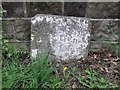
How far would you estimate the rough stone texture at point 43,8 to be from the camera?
3016mm

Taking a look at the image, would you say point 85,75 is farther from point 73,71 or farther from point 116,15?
point 116,15

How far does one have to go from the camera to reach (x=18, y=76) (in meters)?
2.55

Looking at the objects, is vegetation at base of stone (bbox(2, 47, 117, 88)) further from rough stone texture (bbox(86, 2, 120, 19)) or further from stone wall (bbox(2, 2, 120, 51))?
rough stone texture (bbox(86, 2, 120, 19))

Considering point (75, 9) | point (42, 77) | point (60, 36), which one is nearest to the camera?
point (42, 77)

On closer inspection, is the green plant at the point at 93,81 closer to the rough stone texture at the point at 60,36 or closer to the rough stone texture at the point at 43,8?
the rough stone texture at the point at 60,36

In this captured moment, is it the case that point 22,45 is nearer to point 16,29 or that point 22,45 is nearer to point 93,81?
point 16,29

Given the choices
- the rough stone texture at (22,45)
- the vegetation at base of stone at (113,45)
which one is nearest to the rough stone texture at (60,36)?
the rough stone texture at (22,45)

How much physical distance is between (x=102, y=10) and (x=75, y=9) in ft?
1.00

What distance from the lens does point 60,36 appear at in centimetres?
294

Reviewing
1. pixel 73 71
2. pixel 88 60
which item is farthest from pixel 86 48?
pixel 73 71

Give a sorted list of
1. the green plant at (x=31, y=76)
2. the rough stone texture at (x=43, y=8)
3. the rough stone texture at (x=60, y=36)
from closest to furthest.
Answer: the green plant at (x=31, y=76) → the rough stone texture at (x=60, y=36) → the rough stone texture at (x=43, y=8)

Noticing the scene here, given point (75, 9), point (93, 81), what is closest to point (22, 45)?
point (75, 9)

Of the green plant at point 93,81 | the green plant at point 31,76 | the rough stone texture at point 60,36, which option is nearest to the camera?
the green plant at point 31,76

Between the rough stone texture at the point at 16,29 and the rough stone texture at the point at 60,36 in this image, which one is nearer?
the rough stone texture at the point at 60,36
